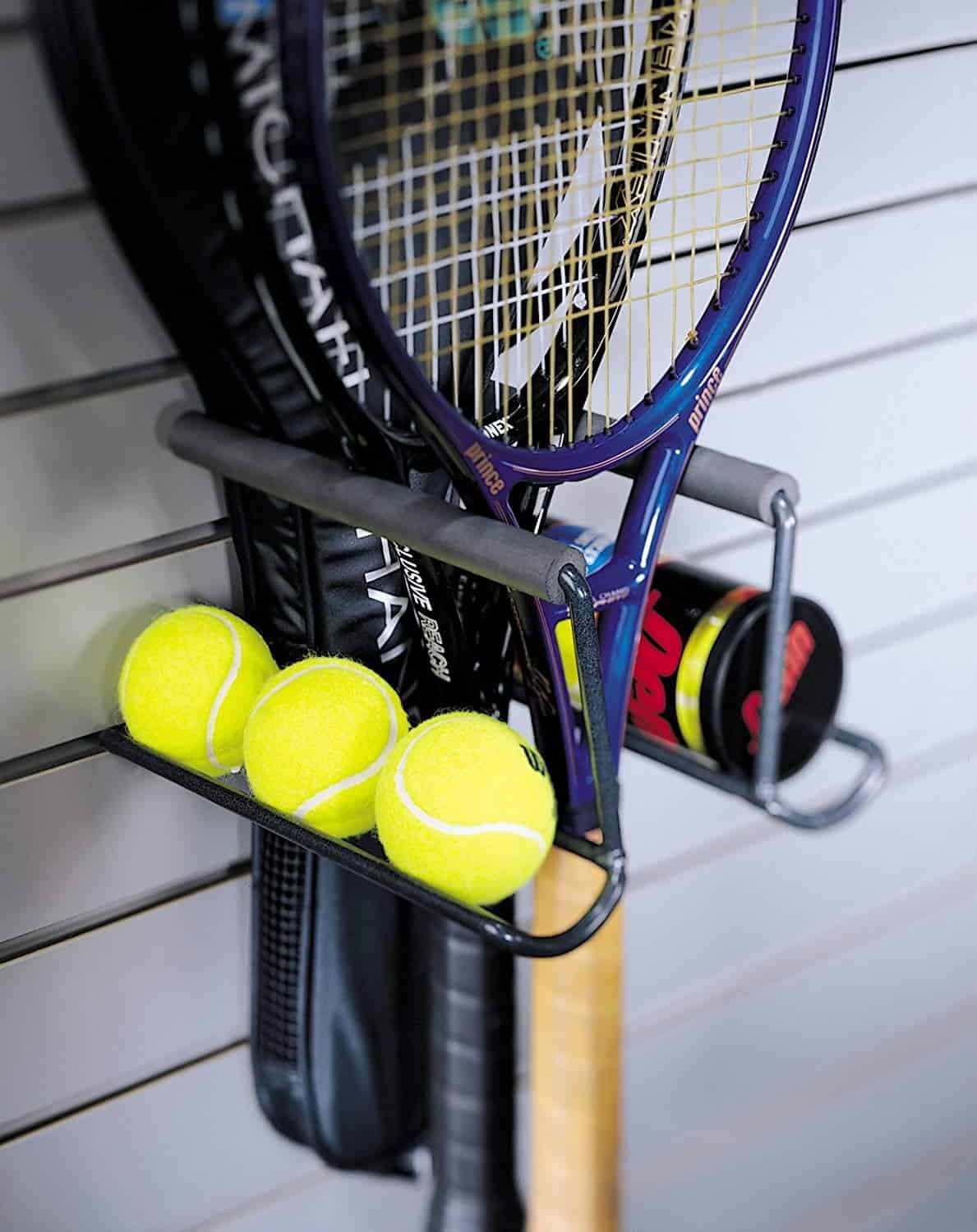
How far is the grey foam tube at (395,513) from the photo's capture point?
2.44 feet

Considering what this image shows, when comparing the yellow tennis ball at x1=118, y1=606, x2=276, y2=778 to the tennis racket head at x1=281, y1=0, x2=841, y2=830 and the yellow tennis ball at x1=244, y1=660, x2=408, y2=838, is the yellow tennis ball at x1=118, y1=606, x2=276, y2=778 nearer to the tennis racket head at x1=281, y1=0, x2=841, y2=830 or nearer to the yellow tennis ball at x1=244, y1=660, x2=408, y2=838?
the yellow tennis ball at x1=244, y1=660, x2=408, y2=838

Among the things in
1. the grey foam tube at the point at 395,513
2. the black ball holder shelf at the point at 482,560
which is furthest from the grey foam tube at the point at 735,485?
the grey foam tube at the point at 395,513

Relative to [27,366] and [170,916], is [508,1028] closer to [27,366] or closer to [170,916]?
[170,916]

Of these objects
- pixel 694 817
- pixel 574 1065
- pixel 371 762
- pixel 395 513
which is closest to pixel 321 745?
pixel 371 762

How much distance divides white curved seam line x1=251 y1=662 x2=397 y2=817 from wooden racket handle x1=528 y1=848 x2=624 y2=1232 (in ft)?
0.70

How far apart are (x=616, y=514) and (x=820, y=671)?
0.19 m

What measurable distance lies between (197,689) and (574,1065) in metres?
0.41

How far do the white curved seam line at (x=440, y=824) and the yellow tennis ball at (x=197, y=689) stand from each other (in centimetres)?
13

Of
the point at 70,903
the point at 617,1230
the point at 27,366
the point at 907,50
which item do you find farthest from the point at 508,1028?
the point at 907,50

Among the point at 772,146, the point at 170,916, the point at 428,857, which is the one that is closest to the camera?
the point at 428,857

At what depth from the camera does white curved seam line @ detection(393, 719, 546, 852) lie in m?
0.78

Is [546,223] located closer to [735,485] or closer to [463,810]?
[735,485]

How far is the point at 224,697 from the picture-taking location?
2.88 ft

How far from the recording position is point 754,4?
3.23 feet
